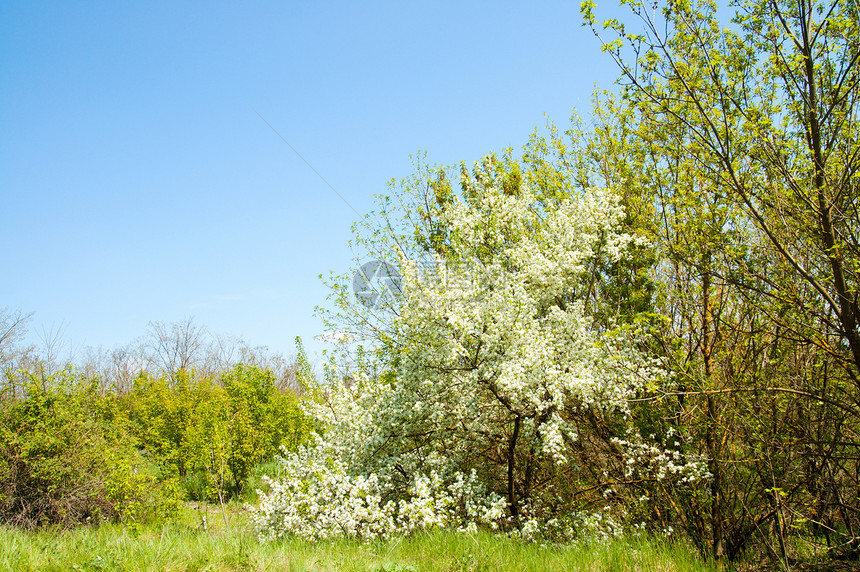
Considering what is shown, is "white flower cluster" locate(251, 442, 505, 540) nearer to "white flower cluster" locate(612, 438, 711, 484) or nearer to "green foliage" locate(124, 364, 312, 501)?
"white flower cluster" locate(612, 438, 711, 484)

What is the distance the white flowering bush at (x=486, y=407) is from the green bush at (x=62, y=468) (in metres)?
4.87

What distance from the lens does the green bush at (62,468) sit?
10062 mm

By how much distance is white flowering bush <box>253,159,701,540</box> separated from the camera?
6797 millimetres

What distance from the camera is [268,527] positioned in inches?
289

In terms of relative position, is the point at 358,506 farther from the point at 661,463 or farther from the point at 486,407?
the point at 661,463

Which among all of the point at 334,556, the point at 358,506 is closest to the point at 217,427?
the point at 358,506

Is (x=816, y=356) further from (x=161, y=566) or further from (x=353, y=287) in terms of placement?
(x=353, y=287)

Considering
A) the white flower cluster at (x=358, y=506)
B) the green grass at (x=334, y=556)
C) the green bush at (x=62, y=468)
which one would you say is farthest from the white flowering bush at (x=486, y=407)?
the green bush at (x=62, y=468)

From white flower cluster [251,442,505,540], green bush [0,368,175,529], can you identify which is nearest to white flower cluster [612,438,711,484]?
white flower cluster [251,442,505,540]

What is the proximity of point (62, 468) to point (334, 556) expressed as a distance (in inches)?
335

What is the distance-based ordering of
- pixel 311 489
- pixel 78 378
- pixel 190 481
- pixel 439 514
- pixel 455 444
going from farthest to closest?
Answer: pixel 190 481 → pixel 78 378 → pixel 455 444 → pixel 311 489 → pixel 439 514

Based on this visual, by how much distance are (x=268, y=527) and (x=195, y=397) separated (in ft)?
43.0

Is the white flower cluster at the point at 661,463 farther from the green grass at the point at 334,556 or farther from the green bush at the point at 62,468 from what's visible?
the green bush at the point at 62,468

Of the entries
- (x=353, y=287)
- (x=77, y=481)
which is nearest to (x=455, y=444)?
(x=353, y=287)
